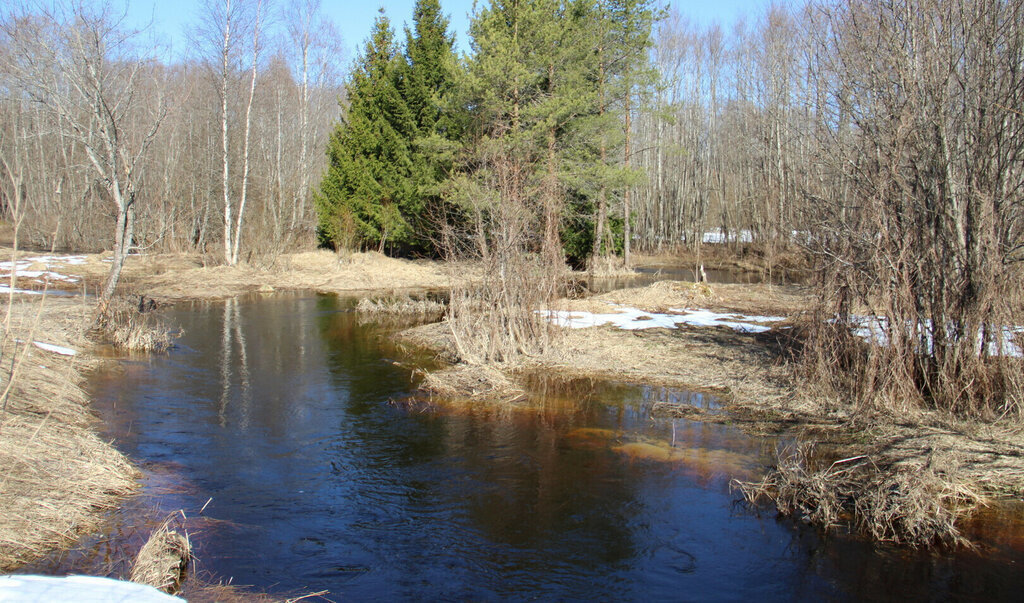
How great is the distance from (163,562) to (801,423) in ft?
24.2

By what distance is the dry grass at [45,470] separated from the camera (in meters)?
5.43

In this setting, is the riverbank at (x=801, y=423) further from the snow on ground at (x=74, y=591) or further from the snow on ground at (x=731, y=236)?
the snow on ground at (x=731, y=236)

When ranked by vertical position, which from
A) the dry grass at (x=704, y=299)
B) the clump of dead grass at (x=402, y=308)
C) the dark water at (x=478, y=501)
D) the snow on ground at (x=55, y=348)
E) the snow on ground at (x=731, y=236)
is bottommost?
the dark water at (x=478, y=501)

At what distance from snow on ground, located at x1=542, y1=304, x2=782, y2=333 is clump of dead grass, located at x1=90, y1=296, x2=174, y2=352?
7873 mm

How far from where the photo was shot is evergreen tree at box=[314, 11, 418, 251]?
30.4 metres

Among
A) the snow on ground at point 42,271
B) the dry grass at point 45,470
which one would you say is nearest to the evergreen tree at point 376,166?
the snow on ground at point 42,271

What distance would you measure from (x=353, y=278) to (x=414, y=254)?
6.12 meters

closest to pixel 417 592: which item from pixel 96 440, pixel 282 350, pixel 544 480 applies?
pixel 544 480

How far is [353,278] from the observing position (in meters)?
26.8

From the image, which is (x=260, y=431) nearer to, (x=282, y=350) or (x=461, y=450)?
(x=461, y=450)

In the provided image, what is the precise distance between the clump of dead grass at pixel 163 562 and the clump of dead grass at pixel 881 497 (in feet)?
Result: 16.7

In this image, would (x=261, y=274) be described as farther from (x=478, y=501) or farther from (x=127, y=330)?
(x=478, y=501)

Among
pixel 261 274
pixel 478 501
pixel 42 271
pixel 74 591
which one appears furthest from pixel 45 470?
pixel 261 274

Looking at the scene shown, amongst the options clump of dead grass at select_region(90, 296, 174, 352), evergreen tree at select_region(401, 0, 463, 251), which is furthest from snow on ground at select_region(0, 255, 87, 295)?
evergreen tree at select_region(401, 0, 463, 251)
